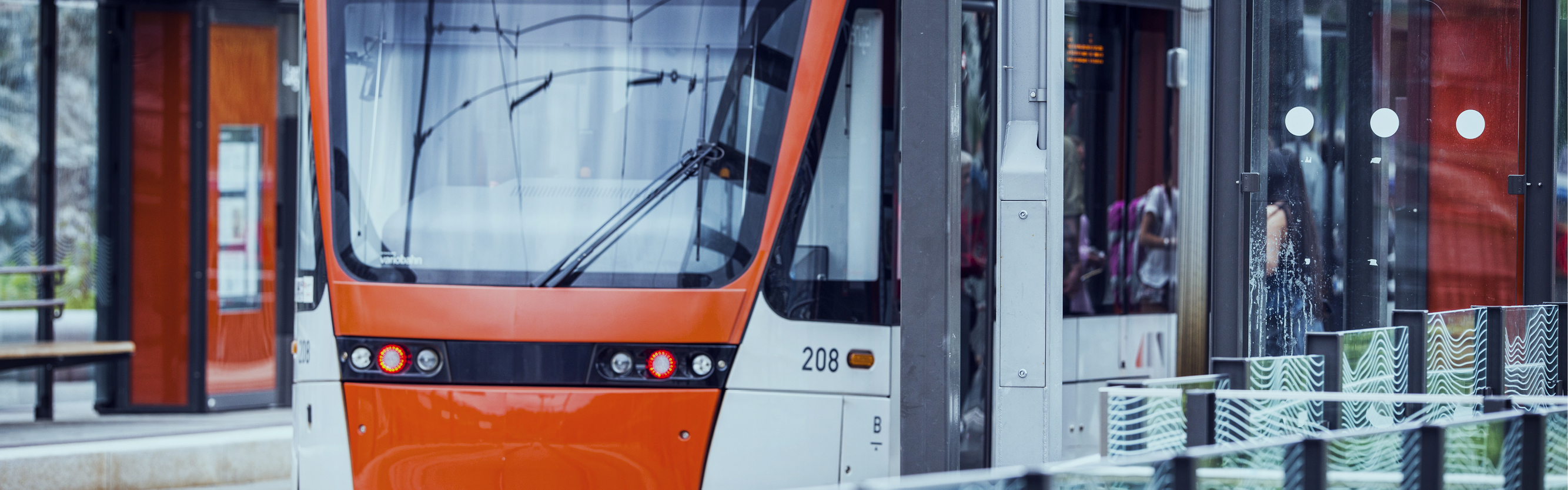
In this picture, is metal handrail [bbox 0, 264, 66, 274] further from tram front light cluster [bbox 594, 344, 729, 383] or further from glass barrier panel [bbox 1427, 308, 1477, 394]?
glass barrier panel [bbox 1427, 308, 1477, 394]

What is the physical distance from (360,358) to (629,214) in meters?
0.92

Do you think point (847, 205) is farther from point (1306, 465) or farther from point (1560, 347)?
point (1306, 465)

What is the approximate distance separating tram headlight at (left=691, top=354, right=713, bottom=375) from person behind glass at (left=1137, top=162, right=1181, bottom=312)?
9.06 feet

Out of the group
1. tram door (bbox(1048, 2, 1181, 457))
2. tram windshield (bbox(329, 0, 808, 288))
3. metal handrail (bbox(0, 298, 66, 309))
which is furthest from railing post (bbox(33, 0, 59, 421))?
tram door (bbox(1048, 2, 1181, 457))

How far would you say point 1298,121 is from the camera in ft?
16.6

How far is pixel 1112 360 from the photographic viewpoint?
6.36 meters

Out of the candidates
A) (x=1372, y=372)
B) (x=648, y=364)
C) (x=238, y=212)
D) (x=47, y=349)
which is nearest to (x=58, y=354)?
(x=47, y=349)

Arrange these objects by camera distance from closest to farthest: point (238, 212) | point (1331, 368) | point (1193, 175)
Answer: point (1331, 368)
point (1193, 175)
point (238, 212)

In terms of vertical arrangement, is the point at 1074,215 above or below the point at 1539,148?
below

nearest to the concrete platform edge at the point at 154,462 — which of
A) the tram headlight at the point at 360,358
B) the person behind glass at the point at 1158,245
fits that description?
the tram headlight at the point at 360,358

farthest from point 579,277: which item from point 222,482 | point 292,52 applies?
point 292,52

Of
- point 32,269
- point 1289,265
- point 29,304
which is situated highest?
point 1289,265

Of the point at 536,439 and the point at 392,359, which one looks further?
the point at 392,359

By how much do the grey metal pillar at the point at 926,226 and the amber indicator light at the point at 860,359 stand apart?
0.37m
